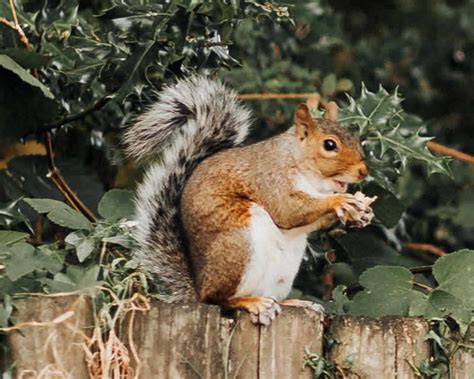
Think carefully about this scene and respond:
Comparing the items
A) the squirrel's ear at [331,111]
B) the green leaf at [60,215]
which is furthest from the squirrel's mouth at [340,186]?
the green leaf at [60,215]

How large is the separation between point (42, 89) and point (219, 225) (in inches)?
27.3

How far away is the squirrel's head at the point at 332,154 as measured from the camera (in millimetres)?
3092

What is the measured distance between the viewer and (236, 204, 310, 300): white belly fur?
9.38 feet

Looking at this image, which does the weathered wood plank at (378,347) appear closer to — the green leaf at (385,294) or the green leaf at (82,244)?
the green leaf at (385,294)

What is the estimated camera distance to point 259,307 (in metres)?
2.63

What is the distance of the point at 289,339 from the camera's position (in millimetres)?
2512

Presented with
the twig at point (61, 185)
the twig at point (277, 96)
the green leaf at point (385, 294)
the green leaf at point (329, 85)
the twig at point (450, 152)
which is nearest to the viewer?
the green leaf at point (385, 294)

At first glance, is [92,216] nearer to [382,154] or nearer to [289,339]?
[382,154]

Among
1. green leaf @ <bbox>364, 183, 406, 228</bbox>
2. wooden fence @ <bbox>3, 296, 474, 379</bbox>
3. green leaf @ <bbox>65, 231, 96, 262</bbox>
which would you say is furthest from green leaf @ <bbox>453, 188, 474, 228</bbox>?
wooden fence @ <bbox>3, 296, 474, 379</bbox>

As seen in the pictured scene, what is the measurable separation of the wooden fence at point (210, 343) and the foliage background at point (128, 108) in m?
0.08

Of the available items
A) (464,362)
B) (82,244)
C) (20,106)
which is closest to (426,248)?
(20,106)

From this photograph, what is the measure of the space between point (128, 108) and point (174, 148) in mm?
830

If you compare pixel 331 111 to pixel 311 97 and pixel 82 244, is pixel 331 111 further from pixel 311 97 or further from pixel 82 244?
pixel 311 97

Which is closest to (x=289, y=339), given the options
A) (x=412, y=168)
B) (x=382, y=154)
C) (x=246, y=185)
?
(x=246, y=185)
